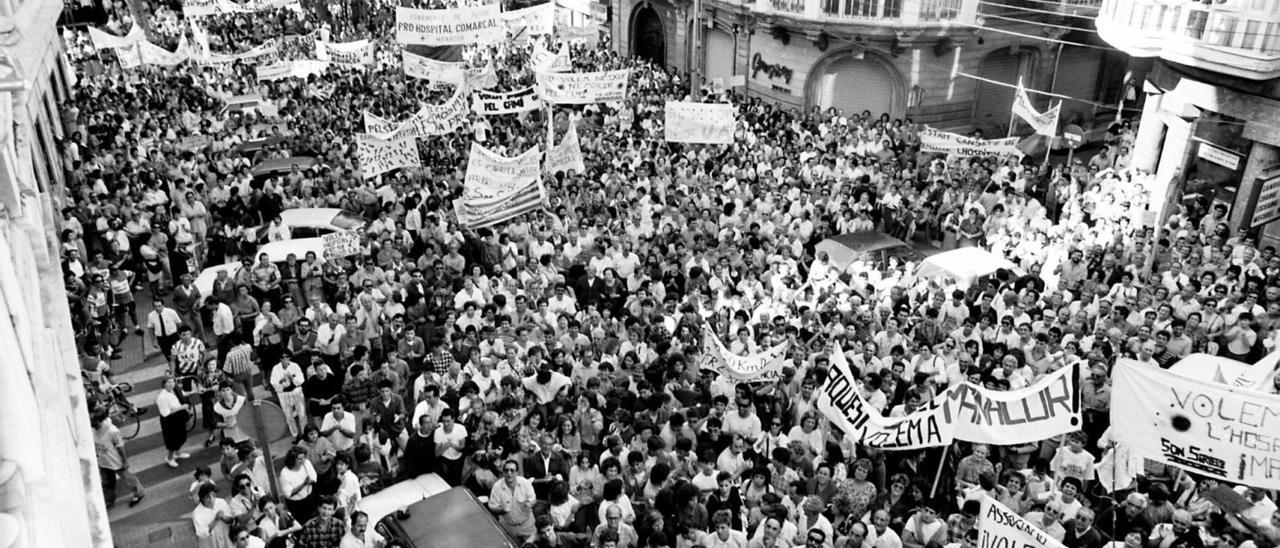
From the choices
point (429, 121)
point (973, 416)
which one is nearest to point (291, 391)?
point (973, 416)

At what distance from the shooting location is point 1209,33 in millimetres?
15617

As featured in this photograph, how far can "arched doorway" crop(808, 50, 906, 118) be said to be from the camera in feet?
84.2

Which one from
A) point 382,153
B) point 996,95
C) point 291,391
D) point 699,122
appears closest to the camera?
point 291,391

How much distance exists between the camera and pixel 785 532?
8.28 m

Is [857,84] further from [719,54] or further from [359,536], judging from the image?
[359,536]

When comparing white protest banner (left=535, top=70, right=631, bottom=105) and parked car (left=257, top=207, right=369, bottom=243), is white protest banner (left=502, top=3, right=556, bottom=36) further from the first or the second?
parked car (left=257, top=207, right=369, bottom=243)

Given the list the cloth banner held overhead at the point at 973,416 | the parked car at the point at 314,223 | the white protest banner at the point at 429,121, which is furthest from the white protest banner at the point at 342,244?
the cloth banner held overhead at the point at 973,416

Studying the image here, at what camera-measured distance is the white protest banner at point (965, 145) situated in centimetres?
1811

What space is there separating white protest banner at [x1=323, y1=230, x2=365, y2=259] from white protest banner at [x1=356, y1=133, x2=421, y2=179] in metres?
2.71

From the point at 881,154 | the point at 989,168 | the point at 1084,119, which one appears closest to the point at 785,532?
the point at 989,168

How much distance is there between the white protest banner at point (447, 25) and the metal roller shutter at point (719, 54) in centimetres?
842

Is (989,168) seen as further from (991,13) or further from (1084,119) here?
(1084,119)

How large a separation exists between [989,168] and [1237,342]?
7.65 m

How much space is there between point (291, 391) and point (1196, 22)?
566 inches
